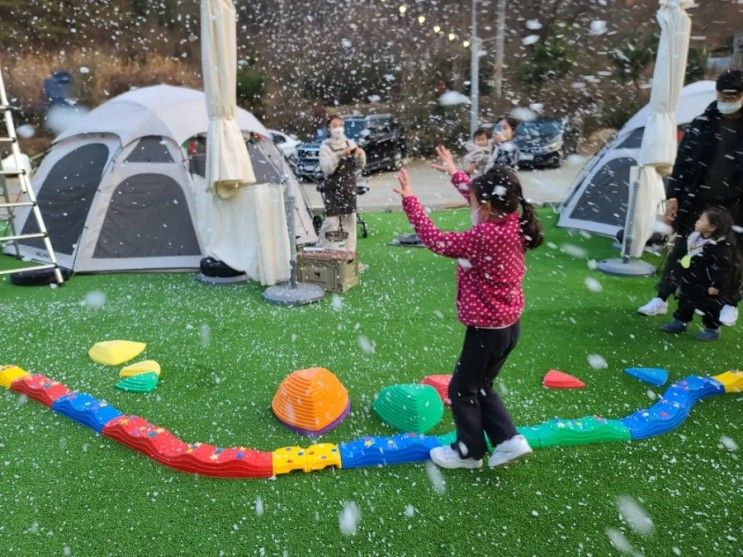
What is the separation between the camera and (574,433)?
2812 millimetres

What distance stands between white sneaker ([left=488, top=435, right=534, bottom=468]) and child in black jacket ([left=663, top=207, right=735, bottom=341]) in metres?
2.37

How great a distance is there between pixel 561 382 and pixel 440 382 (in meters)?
0.76

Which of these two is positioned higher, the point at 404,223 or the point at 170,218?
the point at 170,218

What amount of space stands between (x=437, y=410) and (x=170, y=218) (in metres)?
4.39

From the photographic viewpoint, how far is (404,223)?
29.6 ft

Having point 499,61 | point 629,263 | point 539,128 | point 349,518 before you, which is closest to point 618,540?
point 349,518

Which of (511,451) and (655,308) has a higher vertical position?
(511,451)

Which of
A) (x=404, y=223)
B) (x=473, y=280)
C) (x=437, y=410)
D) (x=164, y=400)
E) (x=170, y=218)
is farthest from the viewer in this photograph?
(x=404, y=223)

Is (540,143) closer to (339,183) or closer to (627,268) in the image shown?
(627,268)

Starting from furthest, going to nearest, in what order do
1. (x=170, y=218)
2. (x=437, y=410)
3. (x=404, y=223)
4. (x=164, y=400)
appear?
(x=404, y=223) → (x=170, y=218) → (x=164, y=400) → (x=437, y=410)

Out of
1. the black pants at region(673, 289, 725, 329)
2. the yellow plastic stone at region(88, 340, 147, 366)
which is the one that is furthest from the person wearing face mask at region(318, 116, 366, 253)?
the black pants at region(673, 289, 725, 329)

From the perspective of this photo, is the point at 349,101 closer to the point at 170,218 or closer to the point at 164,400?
the point at 170,218

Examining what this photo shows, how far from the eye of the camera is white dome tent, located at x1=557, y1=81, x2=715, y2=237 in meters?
7.16

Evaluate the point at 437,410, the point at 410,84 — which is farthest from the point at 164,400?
the point at 410,84
